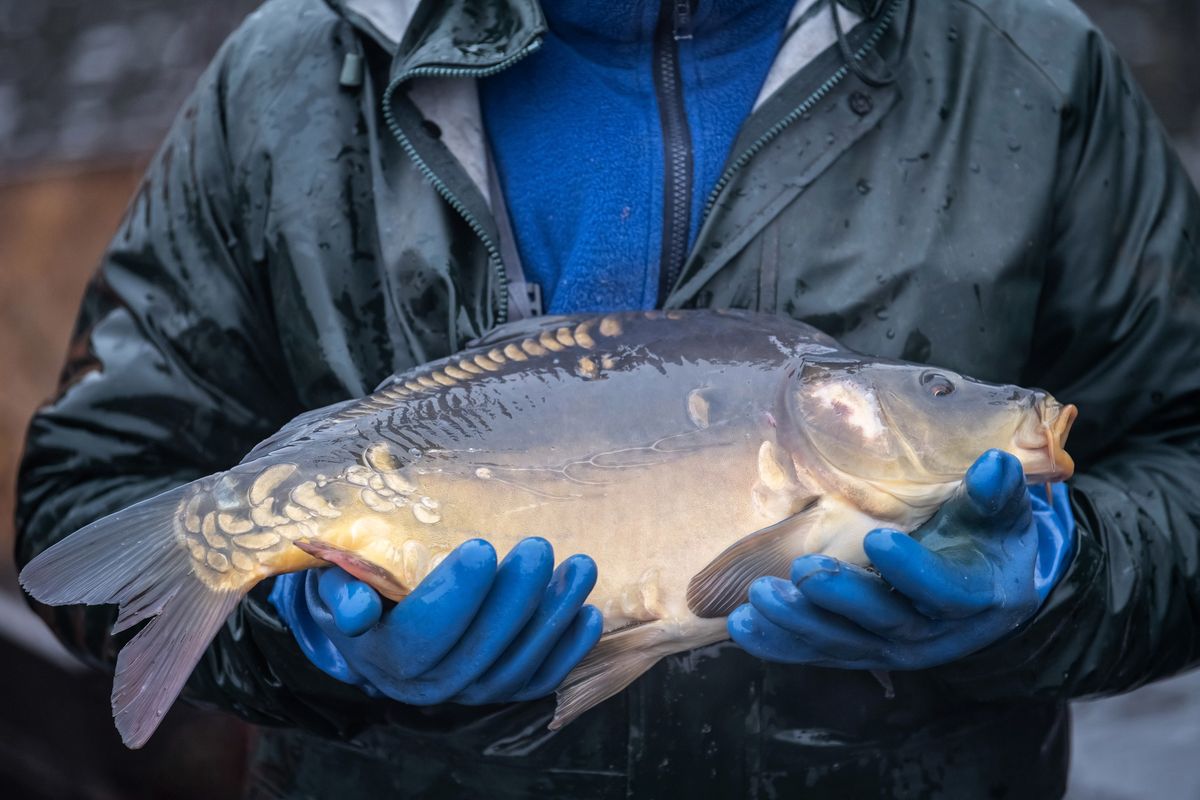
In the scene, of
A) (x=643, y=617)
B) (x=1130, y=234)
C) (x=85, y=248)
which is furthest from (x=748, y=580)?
(x=85, y=248)

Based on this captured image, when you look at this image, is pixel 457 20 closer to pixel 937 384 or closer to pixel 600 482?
pixel 600 482

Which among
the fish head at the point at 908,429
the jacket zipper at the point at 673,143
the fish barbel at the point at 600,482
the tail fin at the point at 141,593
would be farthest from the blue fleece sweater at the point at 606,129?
the tail fin at the point at 141,593

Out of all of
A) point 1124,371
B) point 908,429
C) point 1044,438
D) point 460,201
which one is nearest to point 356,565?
point 460,201

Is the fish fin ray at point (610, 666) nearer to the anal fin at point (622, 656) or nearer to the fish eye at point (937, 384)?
the anal fin at point (622, 656)

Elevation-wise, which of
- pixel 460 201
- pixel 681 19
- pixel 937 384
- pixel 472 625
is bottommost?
pixel 472 625

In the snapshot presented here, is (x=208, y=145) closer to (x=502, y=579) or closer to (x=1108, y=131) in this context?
(x=502, y=579)

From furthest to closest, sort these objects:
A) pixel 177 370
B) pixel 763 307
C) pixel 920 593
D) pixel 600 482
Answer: pixel 177 370
pixel 763 307
pixel 600 482
pixel 920 593

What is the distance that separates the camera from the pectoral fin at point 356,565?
160 cm

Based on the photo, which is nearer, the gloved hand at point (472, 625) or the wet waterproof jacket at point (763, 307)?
the gloved hand at point (472, 625)

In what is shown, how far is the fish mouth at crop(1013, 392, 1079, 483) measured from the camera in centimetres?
166

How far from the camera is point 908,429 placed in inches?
67.2

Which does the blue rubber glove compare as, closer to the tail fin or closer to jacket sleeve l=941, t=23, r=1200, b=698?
jacket sleeve l=941, t=23, r=1200, b=698

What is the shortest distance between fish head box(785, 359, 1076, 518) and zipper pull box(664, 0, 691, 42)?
537mm

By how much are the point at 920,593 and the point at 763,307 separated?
48cm
